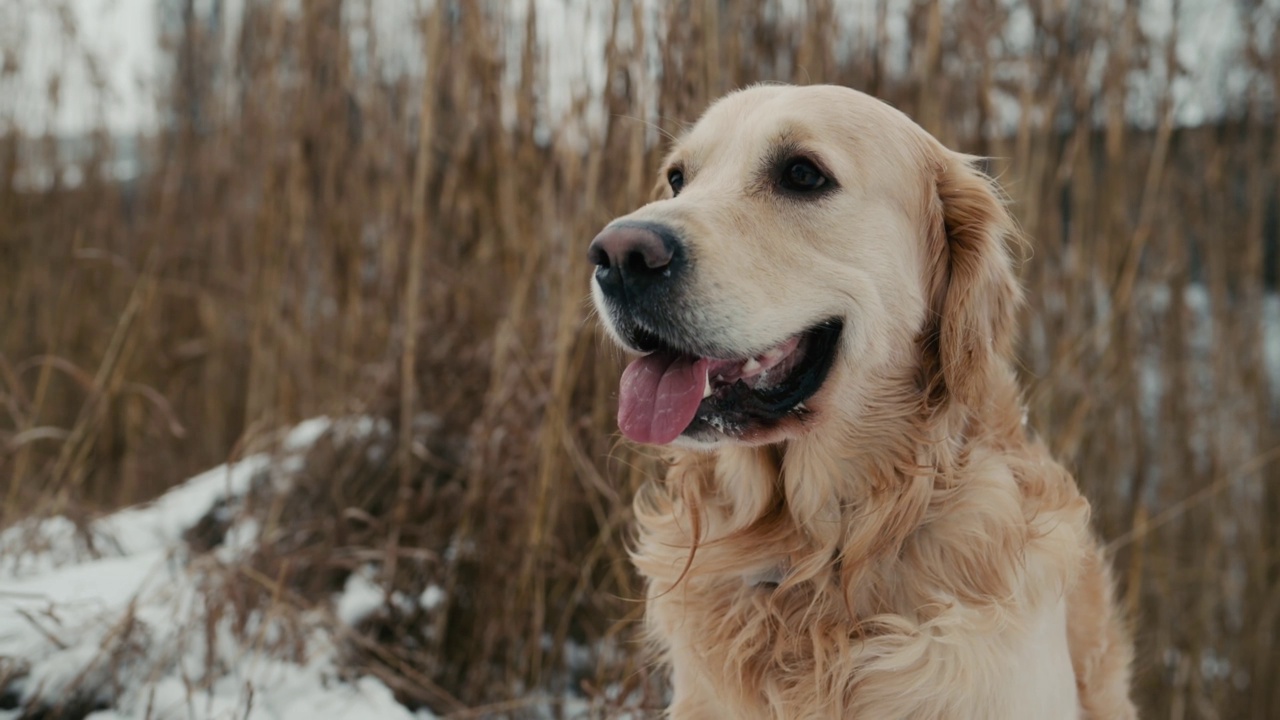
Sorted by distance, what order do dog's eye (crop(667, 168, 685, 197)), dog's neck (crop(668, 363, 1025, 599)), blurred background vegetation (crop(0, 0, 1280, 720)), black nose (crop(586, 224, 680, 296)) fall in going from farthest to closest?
blurred background vegetation (crop(0, 0, 1280, 720)), dog's eye (crop(667, 168, 685, 197)), dog's neck (crop(668, 363, 1025, 599)), black nose (crop(586, 224, 680, 296))

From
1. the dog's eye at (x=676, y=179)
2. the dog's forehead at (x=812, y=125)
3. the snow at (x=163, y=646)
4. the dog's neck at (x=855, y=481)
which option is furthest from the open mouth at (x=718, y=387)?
the snow at (x=163, y=646)

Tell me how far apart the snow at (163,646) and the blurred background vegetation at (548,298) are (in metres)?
0.10

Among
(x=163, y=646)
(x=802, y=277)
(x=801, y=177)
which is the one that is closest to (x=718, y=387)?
(x=802, y=277)

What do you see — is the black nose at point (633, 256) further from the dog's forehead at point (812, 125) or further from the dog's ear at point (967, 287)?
the dog's ear at point (967, 287)

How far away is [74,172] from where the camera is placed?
4461mm

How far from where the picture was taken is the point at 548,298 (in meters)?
2.77

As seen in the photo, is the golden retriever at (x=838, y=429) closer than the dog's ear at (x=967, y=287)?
Yes

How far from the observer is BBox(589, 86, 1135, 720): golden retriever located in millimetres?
1551

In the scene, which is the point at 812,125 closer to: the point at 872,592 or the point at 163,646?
the point at 872,592

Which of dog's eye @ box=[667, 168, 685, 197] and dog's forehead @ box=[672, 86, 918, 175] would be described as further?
dog's eye @ box=[667, 168, 685, 197]

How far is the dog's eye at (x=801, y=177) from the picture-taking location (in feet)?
5.65

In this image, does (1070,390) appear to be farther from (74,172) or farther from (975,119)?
(74,172)

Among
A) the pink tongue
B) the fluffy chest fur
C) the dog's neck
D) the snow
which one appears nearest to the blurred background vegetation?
the snow

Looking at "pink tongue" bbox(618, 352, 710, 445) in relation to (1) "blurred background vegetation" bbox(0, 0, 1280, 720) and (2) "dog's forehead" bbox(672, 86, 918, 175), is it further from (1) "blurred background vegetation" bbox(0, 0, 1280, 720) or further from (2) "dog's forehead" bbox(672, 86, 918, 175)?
(1) "blurred background vegetation" bbox(0, 0, 1280, 720)
